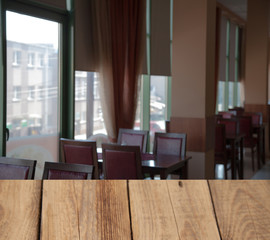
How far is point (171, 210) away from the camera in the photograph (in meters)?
0.95

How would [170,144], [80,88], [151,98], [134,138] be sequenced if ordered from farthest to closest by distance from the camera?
1. [151,98]
2. [80,88]
3. [134,138]
4. [170,144]

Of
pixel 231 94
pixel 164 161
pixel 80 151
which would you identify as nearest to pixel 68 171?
pixel 80 151

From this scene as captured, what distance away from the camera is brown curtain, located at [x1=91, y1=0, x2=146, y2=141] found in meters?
5.26

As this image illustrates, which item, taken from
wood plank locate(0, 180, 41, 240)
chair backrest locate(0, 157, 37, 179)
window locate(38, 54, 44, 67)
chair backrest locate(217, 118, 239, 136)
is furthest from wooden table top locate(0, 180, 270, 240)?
chair backrest locate(217, 118, 239, 136)

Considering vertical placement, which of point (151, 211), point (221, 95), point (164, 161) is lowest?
point (164, 161)

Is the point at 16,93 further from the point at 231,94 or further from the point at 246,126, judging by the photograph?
the point at 231,94

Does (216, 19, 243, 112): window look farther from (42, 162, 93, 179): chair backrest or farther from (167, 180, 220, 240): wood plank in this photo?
(167, 180, 220, 240): wood plank

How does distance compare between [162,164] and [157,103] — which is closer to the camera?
[162,164]

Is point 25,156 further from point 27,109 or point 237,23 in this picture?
point 237,23

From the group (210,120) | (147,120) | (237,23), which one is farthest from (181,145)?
(237,23)

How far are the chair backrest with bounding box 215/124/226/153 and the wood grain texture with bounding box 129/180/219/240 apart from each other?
4.72 m

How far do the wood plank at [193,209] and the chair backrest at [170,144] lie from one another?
3.34 metres

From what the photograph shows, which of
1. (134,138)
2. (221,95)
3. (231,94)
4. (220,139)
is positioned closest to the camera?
(134,138)

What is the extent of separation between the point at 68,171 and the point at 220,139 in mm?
3612
